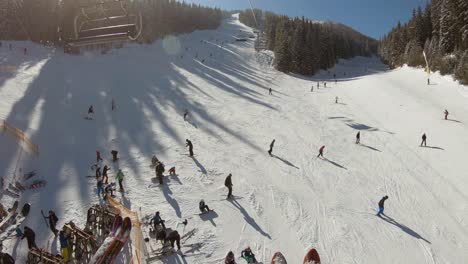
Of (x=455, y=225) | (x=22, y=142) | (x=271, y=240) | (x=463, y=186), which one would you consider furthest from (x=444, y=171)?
(x=22, y=142)

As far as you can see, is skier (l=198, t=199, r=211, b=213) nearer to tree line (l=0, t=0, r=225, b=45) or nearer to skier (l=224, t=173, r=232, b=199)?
skier (l=224, t=173, r=232, b=199)

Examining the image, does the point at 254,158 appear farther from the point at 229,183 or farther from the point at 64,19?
the point at 64,19

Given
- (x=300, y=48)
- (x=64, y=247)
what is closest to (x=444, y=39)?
(x=300, y=48)

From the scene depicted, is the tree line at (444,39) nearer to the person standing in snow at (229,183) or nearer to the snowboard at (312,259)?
the person standing in snow at (229,183)

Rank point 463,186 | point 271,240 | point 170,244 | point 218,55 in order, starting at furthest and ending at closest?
1. point 218,55
2. point 463,186
3. point 271,240
4. point 170,244

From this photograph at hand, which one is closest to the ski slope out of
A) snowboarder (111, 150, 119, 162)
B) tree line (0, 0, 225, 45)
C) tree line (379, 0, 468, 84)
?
snowboarder (111, 150, 119, 162)

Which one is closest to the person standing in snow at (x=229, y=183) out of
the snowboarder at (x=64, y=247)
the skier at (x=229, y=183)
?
the skier at (x=229, y=183)

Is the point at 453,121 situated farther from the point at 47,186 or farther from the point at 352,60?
the point at 352,60
